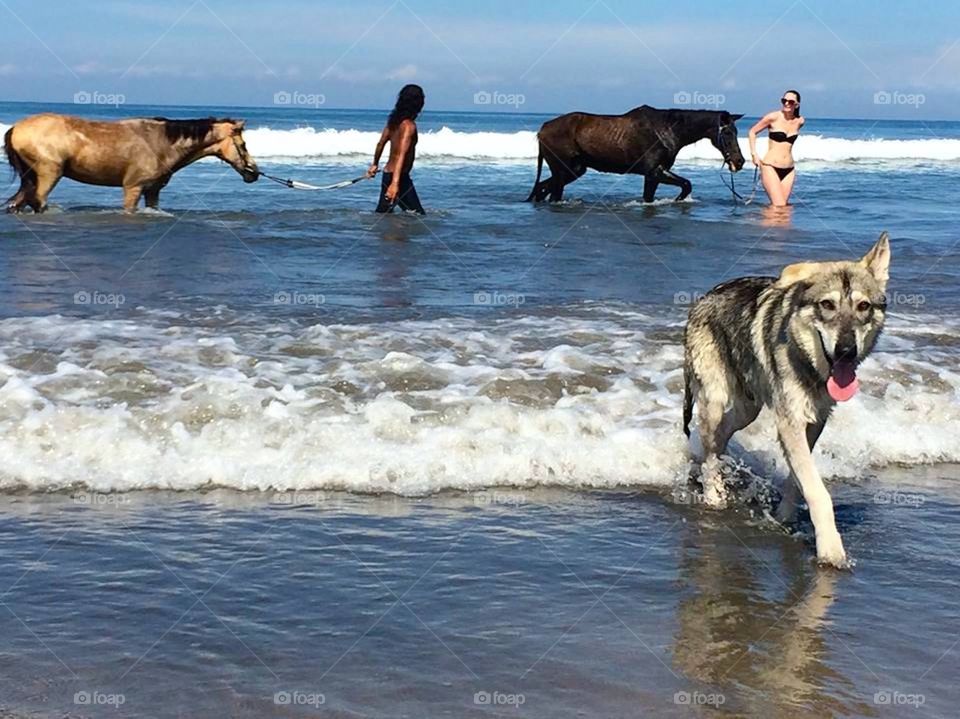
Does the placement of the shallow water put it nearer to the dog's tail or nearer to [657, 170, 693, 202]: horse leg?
the dog's tail

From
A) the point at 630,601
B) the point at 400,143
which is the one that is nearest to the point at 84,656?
the point at 630,601

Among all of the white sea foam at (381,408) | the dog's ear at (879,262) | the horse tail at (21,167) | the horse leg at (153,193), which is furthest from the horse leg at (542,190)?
the dog's ear at (879,262)

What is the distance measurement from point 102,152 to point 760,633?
13.8m

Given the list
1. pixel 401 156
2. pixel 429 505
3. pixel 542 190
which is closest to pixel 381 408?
pixel 429 505

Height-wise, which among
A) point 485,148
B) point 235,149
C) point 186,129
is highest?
point 485,148

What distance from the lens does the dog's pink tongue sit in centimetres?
531

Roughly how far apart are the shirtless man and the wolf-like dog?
9.90 metres

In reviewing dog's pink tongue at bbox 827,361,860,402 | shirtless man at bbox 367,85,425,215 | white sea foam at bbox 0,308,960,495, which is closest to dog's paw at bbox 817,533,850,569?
dog's pink tongue at bbox 827,361,860,402

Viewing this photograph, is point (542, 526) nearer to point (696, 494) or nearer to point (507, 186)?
point (696, 494)

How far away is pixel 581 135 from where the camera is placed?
21.5 m

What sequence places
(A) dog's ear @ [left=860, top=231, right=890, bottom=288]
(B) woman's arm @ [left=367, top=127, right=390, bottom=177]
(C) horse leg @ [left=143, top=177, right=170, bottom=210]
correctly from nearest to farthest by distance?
(A) dog's ear @ [left=860, top=231, right=890, bottom=288], (B) woman's arm @ [left=367, top=127, right=390, bottom=177], (C) horse leg @ [left=143, top=177, right=170, bottom=210]

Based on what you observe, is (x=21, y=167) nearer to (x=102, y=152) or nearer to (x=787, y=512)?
(x=102, y=152)

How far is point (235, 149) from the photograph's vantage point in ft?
57.7

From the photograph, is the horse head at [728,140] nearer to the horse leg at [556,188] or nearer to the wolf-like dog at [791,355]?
the horse leg at [556,188]
